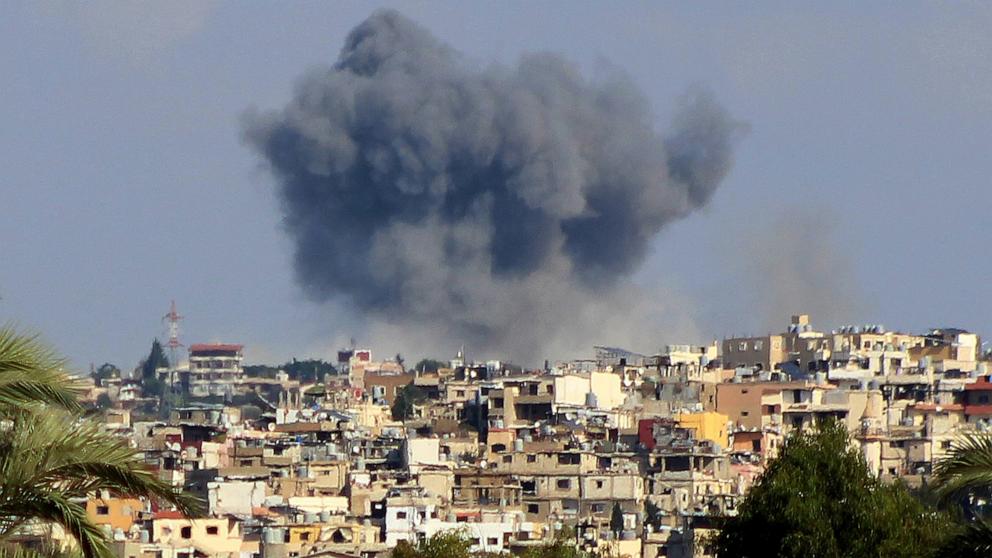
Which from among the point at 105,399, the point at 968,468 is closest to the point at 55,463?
the point at 968,468

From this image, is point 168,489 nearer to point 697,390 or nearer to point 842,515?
point 842,515

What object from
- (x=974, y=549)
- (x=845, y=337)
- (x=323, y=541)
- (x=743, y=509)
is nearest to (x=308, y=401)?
(x=845, y=337)

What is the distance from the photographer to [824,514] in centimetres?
1505

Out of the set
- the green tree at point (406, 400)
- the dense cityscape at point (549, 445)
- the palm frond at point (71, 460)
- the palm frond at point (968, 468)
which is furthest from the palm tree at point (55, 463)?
the green tree at point (406, 400)

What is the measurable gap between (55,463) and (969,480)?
3060 millimetres

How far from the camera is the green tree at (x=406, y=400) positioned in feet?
236

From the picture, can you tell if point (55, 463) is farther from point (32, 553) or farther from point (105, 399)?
point (105, 399)

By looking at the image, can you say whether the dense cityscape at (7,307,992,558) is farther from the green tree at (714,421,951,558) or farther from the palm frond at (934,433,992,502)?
the palm frond at (934,433,992,502)

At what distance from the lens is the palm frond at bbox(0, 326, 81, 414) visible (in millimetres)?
6934

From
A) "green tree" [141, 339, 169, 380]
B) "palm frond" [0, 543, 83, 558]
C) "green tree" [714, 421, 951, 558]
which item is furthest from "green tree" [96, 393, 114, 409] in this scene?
"palm frond" [0, 543, 83, 558]

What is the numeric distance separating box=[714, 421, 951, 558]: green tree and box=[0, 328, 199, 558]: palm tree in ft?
27.3

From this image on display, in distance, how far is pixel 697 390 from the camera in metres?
70.0

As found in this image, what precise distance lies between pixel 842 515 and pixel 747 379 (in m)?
57.4

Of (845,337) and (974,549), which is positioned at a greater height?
(845,337)
